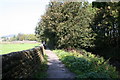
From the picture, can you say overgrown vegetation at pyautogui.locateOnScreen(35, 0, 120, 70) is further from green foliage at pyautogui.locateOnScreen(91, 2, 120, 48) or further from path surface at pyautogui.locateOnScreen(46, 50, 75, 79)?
path surface at pyautogui.locateOnScreen(46, 50, 75, 79)

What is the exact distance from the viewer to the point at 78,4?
70.2 feet

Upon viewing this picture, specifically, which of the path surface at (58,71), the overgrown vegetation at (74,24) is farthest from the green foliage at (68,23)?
the path surface at (58,71)

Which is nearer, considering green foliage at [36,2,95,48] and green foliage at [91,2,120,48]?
green foliage at [36,2,95,48]

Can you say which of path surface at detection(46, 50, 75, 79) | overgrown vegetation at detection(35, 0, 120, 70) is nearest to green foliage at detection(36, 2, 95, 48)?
overgrown vegetation at detection(35, 0, 120, 70)

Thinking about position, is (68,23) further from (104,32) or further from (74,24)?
(104,32)

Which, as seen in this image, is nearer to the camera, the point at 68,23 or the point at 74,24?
the point at 68,23

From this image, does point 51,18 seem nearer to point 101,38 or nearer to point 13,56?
point 101,38

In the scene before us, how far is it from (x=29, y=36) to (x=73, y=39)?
6794 centimetres

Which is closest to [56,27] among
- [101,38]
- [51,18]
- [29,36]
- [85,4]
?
[51,18]

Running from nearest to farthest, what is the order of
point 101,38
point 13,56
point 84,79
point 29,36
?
point 13,56 → point 84,79 → point 101,38 → point 29,36

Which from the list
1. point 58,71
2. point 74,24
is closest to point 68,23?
point 74,24

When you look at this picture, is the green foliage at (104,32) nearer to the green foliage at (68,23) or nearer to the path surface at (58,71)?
the green foliage at (68,23)

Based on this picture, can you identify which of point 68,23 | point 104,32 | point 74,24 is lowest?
point 104,32

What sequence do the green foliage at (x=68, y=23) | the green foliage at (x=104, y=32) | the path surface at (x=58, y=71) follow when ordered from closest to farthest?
1. the path surface at (x=58, y=71)
2. the green foliage at (x=68, y=23)
3. the green foliage at (x=104, y=32)
